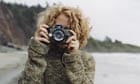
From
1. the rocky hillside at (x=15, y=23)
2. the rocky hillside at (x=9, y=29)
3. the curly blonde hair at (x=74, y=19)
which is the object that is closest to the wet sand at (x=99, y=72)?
the curly blonde hair at (x=74, y=19)

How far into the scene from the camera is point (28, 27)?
3804 inches

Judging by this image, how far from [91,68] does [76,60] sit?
0.52 ft

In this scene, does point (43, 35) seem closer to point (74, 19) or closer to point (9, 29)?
point (74, 19)

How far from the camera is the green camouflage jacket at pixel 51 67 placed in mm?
4766

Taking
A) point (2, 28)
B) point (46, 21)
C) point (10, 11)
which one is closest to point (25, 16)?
point (10, 11)

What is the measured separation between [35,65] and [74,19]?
0.45 metres

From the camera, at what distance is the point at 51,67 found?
15.8 ft

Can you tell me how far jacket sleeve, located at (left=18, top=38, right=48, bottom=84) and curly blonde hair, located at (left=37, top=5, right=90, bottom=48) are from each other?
0.72 ft

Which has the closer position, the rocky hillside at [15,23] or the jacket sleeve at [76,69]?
the jacket sleeve at [76,69]

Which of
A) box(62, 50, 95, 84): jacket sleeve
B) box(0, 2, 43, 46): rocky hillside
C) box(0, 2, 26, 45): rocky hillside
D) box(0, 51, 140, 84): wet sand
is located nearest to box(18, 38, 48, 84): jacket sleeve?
box(62, 50, 95, 84): jacket sleeve

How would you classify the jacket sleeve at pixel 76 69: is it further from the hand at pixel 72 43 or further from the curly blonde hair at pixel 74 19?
the curly blonde hair at pixel 74 19

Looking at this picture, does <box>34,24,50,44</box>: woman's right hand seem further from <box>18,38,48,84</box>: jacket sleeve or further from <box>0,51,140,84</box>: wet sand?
<box>0,51,140,84</box>: wet sand

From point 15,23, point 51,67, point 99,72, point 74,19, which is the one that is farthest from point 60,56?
point 15,23

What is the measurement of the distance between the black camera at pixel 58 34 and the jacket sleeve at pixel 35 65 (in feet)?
0.28
